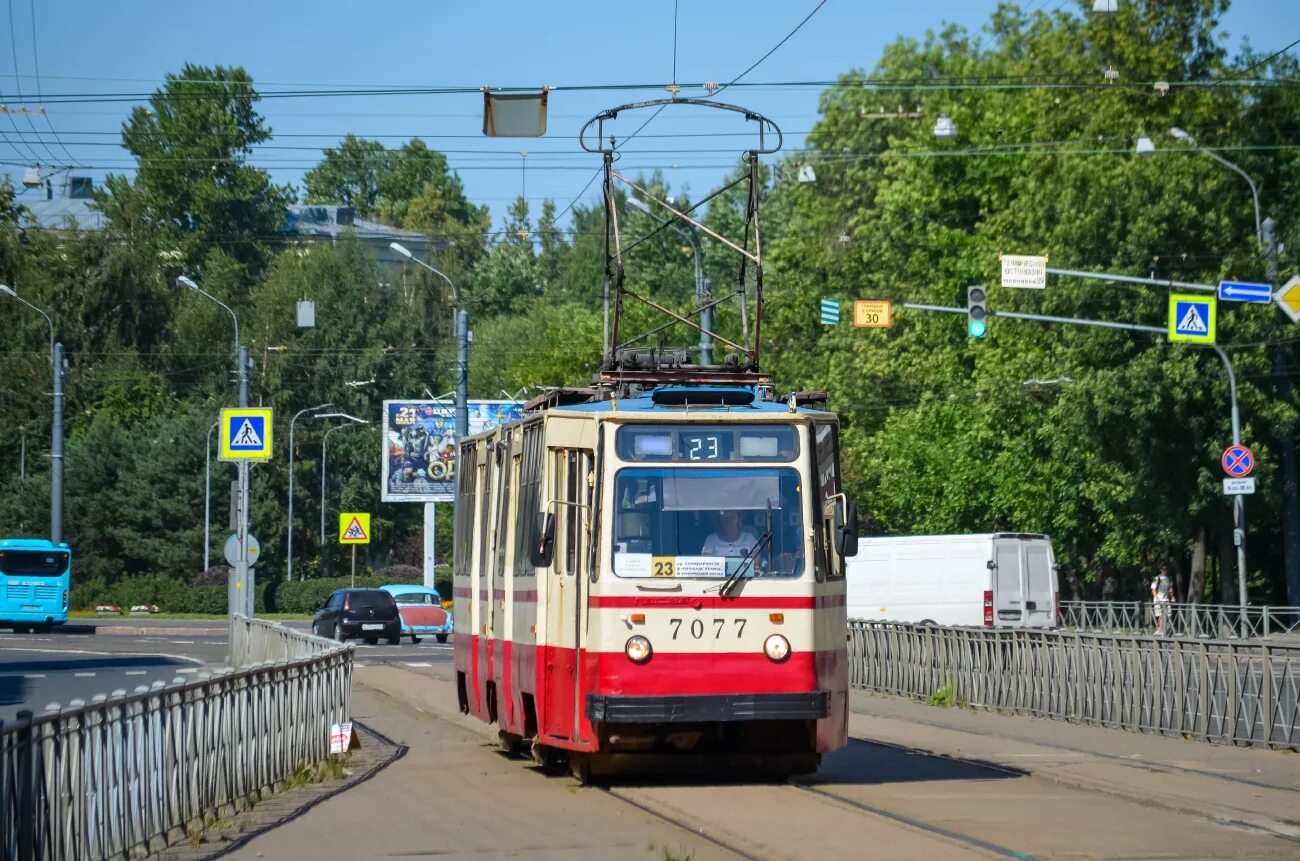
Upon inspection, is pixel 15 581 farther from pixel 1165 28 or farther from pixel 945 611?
pixel 1165 28

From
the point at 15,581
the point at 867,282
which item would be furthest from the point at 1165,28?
the point at 15,581

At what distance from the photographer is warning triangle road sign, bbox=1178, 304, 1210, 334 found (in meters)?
35.2

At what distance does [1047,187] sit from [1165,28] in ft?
18.7

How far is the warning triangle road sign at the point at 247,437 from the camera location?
32.7m

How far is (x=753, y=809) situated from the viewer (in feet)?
41.9

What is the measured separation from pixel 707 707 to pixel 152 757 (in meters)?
4.31

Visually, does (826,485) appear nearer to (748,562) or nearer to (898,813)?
(748,562)

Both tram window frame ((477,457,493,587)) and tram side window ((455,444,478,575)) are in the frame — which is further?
tram side window ((455,444,478,575))

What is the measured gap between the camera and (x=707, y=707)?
13.9m

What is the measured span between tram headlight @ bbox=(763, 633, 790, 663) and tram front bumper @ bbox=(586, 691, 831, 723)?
0.27 meters

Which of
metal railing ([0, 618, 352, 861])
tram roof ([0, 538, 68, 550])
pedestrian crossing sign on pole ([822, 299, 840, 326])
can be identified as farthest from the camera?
tram roof ([0, 538, 68, 550])

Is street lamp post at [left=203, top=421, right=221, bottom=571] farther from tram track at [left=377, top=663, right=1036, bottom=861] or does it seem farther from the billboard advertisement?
tram track at [left=377, top=663, right=1036, bottom=861]

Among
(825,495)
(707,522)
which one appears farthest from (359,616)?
(707,522)

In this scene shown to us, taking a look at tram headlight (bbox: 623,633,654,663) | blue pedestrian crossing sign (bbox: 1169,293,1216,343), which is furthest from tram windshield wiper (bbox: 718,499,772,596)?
blue pedestrian crossing sign (bbox: 1169,293,1216,343)
